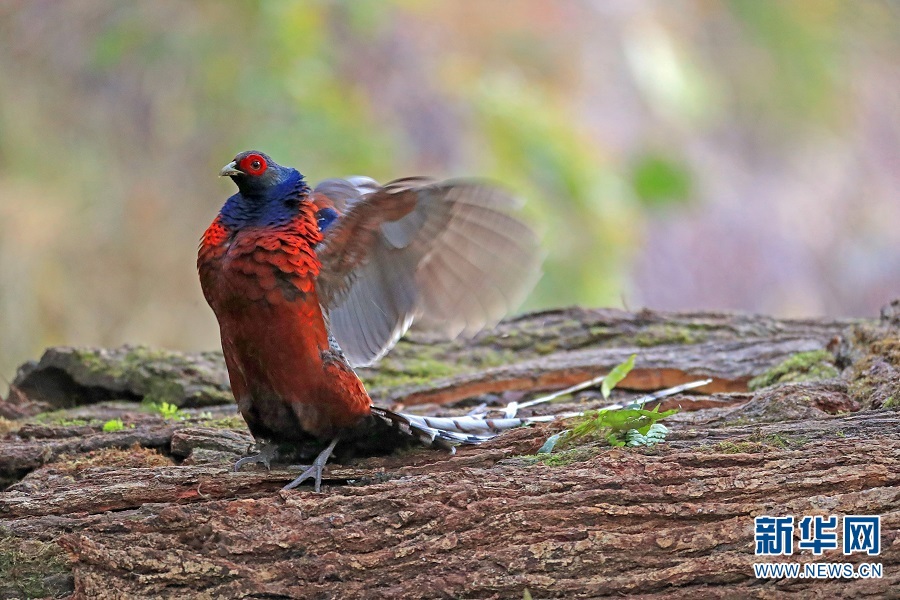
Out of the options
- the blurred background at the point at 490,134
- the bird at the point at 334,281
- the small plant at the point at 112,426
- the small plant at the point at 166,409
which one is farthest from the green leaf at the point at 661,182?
the small plant at the point at 112,426

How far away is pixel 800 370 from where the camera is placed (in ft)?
17.1

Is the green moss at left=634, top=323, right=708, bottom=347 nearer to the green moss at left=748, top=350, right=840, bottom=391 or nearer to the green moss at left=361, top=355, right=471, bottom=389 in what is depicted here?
the green moss at left=748, top=350, right=840, bottom=391

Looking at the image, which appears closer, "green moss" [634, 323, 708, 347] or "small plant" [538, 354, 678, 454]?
"small plant" [538, 354, 678, 454]

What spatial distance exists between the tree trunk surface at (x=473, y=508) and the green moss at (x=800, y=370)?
291mm

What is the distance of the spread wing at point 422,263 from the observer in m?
4.25

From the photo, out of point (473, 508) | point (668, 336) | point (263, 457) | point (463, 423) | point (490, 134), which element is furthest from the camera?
point (490, 134)

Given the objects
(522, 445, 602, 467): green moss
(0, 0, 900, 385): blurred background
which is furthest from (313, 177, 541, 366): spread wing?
(0, 0, 900, 385): blurred background

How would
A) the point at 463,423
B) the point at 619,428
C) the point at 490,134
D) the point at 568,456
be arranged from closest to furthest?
1. the point at 568,456
2. the point at 619,428
3. the point at 463,423
4. the point at 490,134

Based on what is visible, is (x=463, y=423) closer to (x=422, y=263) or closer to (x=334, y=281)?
(x=422, y=263)

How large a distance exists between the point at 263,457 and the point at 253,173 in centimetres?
123

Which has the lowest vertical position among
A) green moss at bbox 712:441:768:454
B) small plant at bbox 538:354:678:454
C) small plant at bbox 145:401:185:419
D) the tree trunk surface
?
the tree trunk surface

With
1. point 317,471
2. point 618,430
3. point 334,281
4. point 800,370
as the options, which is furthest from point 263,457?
point 800,370

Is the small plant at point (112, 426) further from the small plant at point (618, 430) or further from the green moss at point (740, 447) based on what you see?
the green moss at point (740, 447)

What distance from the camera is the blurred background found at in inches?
411
